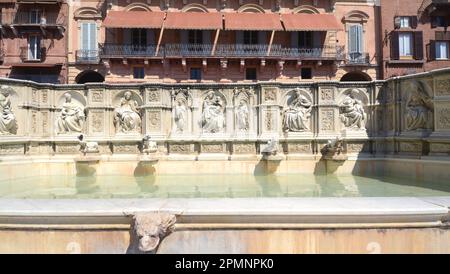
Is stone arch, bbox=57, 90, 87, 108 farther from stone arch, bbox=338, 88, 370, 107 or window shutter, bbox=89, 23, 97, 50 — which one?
window shutter, bbox=89, 23, 97, 50

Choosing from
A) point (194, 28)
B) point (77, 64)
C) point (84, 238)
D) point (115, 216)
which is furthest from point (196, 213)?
point (77, 64)

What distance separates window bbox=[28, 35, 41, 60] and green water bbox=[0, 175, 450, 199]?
25.6m

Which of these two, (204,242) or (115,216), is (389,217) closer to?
(204,242)

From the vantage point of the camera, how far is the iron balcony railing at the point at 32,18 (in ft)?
95.1

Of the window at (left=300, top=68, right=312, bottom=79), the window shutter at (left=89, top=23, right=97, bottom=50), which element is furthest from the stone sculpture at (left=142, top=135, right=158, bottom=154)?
the window shutter at (left=89, top=23, right=97, bottom=50)

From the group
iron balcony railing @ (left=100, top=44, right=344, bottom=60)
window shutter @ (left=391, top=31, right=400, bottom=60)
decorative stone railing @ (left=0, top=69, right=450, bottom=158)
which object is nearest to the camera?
decorative stone railing @ (left=0, top=69, right=450, bottom=158)

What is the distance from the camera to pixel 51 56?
29297 mm

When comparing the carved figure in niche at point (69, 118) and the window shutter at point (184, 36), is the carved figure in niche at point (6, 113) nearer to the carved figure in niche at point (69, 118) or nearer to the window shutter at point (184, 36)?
the carved figure in niche at point (69, 118)

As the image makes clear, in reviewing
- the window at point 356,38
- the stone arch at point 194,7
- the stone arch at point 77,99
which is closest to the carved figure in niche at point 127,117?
the stone arch at point 77,99

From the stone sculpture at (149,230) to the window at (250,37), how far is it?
28076 millimetres

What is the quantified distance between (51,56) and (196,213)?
30.6 m

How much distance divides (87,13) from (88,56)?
13.0 ft

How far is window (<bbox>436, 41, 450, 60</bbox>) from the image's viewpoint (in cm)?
3114

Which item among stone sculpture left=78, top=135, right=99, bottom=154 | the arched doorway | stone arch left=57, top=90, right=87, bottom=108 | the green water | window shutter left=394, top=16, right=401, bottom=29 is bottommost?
the green water
